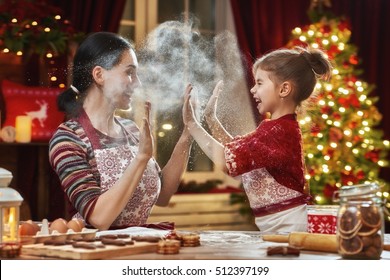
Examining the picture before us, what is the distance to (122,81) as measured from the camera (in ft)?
7.06

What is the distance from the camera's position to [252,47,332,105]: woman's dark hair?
219cm

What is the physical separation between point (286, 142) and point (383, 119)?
213 centimetres

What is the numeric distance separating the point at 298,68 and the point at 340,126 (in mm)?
1668

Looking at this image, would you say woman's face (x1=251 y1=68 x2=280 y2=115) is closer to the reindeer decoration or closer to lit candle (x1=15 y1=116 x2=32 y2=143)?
the reindeer decoration

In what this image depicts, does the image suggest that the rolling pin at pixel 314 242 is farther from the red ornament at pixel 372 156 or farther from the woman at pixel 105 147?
the red ornament at pixel 372 156

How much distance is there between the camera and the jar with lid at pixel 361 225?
1577 millimetres

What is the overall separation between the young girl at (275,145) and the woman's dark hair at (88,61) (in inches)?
8.0

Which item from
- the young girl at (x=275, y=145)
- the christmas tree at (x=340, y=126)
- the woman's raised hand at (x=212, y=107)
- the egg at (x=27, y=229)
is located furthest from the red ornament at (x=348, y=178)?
the egg at (x=27, y=229)

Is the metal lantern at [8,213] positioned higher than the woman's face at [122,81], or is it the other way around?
the woman's face at [122,81]

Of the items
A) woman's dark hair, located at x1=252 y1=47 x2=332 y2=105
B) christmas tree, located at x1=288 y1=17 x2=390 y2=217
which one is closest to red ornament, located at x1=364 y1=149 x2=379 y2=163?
christmas tree, located at x1=288 y1=17 x2=390 y2=217

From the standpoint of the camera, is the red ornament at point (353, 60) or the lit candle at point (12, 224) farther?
the red ornament at point (353, 60)

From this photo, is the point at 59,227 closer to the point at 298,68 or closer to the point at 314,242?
the point at 314,242

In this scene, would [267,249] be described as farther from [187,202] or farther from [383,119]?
[383,119]

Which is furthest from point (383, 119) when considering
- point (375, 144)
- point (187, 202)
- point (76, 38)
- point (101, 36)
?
point (101, 36)
